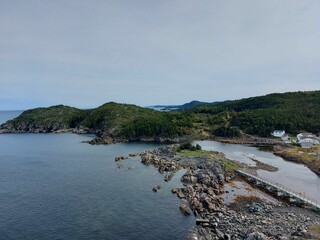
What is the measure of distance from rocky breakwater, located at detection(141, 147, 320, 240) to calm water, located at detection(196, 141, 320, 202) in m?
12.7

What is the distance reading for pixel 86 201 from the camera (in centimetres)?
5781

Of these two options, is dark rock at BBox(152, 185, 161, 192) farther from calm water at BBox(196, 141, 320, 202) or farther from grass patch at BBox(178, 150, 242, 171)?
calm water at BBox(196, 141, 320, 202)

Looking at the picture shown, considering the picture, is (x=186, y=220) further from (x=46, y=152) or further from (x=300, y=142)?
(x=300, y=142)

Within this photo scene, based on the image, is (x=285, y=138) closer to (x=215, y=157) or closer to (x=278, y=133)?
(x=278, y=133)

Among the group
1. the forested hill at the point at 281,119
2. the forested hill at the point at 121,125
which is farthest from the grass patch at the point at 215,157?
the forested hill at the point at 281,119

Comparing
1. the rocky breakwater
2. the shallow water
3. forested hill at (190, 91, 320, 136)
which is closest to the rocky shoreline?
the rocky breakwater

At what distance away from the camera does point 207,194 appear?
193 feet

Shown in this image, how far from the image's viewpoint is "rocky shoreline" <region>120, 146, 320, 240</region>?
42.7m

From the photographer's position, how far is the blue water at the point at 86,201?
4509 centimetres

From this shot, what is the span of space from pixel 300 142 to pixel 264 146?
47.8ft

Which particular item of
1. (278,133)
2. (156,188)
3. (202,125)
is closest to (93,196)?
(156,188)

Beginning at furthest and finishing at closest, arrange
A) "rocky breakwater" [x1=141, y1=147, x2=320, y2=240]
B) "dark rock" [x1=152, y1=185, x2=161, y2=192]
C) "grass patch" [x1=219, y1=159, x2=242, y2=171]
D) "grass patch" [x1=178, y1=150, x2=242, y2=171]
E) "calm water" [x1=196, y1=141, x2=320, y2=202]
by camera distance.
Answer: "grass patch" [x1=178, y1=150, x2=242, y2=171] → "grass patch" [x1=219, y1=159, x2=242, y2=171] → "calm water" [x1=196, y1=141, x2=320, y2=202] → "dark rock" [x1=152, y1=185, x2=161, y2=192] → "rocky breakwater" [x1=141, y1=147, x2=320, y2=240]

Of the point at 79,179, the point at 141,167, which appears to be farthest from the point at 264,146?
the point at 79,179

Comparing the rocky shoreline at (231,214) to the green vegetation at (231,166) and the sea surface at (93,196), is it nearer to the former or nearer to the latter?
the sea surface at (93,196)
